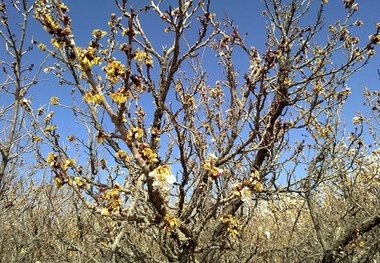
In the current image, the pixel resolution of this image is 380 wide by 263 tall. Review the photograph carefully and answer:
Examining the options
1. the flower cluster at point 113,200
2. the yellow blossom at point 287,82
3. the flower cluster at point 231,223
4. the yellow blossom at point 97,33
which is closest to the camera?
the yellow blossom at point 97,33

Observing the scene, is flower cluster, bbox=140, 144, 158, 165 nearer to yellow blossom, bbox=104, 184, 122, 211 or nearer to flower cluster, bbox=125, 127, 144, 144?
flower cluster, bbox=125, 127, 144, 144

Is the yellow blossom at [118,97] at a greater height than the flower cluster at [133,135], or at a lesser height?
greater

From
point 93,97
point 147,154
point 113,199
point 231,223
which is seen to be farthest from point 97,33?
point 231,223

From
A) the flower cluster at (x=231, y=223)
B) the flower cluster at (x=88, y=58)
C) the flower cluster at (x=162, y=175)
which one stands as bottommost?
the flower cluster at (x=231, y=223)

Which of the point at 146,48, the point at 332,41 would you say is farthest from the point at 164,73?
the point at 332,41

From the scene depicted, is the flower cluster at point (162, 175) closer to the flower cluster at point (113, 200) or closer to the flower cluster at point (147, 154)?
the flower cluster at point (147, 154)

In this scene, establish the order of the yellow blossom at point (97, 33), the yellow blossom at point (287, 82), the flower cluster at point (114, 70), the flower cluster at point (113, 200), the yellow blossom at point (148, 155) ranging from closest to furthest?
the flower cluster at point (114, 70)
the yellow blossom at point (97, 33)
the yellow blossom at point (148, 155)
the flower cluster at point (113, 200)
the yellow blossom at point (287, 82)

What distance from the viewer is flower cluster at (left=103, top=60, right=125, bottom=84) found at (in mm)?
2062

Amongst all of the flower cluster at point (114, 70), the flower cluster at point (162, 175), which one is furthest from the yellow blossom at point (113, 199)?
the flower cluster at point (114, 70)

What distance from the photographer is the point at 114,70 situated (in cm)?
208

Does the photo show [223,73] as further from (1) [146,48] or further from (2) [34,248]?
(2) [34,248]

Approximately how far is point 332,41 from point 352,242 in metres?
3.75

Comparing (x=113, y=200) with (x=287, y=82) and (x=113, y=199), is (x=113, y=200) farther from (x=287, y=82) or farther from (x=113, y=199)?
(x=287, y=82)

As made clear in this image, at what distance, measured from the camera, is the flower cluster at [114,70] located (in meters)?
2.06
